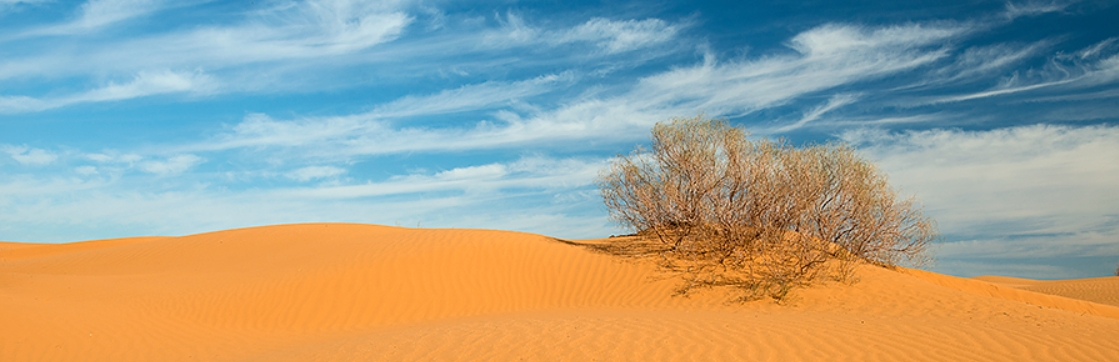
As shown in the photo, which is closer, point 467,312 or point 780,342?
point 780,342

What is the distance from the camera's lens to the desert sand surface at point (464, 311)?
8.77 metres

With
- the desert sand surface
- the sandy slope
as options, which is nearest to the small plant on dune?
the desert sand surface

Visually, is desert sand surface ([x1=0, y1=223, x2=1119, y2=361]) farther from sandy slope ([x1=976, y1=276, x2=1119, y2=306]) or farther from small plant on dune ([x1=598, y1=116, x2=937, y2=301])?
sandy slope ([x1=976, y1=276, x2=1119, y2=306])

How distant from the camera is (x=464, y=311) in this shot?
14.6 meters

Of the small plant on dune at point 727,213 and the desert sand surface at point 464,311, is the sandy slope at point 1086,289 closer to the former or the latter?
the desert sand surface at point 464,311

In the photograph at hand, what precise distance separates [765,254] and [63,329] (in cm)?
1442

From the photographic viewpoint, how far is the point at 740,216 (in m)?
16.3

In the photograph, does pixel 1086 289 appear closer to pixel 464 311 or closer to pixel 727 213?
pixel 727 213

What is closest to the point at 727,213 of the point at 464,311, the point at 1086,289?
the point at 464,311

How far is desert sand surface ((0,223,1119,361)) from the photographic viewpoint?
345 inches

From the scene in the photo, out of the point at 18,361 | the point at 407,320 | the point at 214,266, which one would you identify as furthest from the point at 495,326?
the point at 214,266

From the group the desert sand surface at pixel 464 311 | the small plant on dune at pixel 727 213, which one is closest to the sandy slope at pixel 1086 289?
the desert sand surface at pixel 464 311

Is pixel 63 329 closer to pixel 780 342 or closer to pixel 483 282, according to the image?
pixel 483 282

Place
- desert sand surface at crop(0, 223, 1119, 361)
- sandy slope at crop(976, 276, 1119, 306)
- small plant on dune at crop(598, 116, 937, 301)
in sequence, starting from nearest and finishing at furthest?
1. desert sand surface at crop(0, 223, 1119, 361)
2. small plant on dune at crop(598, 116, 937, 301)
3. sandy slope at crop(976, 276, 1119, 306)
